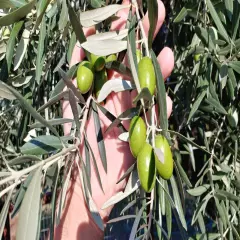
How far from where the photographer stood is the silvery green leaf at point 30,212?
1.57 feet

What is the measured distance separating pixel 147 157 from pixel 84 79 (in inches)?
7.3

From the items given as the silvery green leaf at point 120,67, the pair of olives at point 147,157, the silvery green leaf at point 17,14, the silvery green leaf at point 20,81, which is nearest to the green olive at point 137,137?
the pair of olives at point 147,157

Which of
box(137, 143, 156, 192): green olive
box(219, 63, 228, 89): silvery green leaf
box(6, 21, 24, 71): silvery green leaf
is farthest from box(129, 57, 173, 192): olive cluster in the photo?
box(219, 63, 228, 89): silvery green leaf

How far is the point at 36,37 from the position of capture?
37.9 inches

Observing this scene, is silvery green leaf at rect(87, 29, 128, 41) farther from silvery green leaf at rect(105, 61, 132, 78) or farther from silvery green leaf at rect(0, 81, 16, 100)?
silvery green leaf at rect(0, 81, 16, 100)

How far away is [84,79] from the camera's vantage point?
649 millimetres

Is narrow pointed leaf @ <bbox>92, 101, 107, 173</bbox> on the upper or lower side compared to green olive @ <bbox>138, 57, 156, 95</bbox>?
lower

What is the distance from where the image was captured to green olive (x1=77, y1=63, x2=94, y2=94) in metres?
0.65

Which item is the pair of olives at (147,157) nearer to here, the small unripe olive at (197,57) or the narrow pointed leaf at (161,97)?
the narrow pointed leaf at (161,97)

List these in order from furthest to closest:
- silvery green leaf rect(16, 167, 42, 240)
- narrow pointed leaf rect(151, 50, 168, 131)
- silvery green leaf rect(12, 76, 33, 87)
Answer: silvery green leaf rect(12, 76, 33, 87) → narrow pointed leaf rect(151, 50, 168, 131) → silvery green leaf rect(16, 167, 42, 240)

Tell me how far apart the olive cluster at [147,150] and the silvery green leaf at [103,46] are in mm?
71

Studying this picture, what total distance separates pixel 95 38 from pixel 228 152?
705 mm

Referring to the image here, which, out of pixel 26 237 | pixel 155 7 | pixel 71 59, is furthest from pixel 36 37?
pixel 26 237

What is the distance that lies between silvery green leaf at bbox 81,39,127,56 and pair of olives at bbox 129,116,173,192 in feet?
0.39
